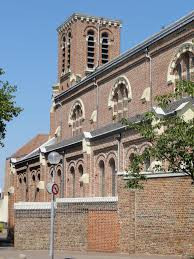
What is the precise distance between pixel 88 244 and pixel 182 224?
5690 mm

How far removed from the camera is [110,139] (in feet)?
112

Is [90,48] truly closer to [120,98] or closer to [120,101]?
[120,98]

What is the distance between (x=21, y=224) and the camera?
1055 inches

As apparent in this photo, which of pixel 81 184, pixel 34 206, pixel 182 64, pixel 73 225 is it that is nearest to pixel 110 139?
pixel 81 184

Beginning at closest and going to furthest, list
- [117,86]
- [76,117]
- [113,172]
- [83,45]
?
1. [113,172]
2. [117,86]
3. [76,117]
4. [83,45]

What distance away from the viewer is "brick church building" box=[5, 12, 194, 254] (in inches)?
840

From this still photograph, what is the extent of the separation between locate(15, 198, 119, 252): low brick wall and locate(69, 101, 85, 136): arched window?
55.2ft

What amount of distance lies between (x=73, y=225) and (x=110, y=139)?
9.96 m

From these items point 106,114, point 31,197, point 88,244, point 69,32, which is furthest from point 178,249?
point 69,32

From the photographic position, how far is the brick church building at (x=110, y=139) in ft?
70.0

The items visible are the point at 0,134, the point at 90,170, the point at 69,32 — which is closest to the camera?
the point at 0,134

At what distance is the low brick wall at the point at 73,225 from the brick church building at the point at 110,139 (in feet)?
0.22

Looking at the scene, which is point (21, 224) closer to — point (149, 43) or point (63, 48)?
point (149, 43)

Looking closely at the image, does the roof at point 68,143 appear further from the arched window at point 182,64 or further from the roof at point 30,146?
the roof at point 30,146
